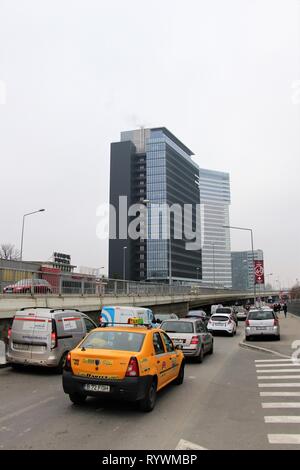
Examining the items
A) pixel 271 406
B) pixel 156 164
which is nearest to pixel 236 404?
pixel 271 406

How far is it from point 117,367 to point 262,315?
601 inches

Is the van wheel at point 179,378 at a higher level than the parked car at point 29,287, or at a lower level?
lower

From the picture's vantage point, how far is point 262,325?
20.2m

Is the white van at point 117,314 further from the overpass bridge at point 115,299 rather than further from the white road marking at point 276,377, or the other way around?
the white road marking at point 276,377

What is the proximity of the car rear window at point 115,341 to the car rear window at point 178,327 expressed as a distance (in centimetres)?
624

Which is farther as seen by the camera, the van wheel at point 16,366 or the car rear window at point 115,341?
the van wheel at point 16,366

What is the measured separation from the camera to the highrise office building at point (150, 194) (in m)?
139

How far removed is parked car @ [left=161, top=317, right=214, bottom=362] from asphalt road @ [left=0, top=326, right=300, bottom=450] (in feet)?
9.83

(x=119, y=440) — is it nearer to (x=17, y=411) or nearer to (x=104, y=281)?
(x=17, y=411)

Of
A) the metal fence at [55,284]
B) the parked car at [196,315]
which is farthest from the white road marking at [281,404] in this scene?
the parked car at [196,315]

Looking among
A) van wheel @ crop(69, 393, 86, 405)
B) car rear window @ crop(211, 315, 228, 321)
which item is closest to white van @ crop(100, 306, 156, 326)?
van wheel @ crop(69, 393, 86, 405)

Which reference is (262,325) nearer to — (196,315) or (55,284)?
(55,284)

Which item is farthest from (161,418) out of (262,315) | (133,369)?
(262,315)
